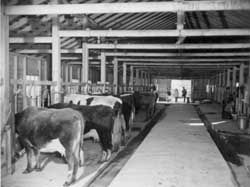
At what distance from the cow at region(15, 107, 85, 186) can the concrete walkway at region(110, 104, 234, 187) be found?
74cm

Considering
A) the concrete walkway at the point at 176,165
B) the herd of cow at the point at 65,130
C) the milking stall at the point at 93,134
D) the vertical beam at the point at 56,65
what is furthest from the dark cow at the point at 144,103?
the herd of cow at the point at 65,130

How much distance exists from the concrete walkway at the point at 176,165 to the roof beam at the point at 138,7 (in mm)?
2703

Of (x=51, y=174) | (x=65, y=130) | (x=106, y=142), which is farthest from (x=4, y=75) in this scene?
(x=106, y=142)

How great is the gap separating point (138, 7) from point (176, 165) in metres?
2.90

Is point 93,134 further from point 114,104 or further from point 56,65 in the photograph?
point 56,65

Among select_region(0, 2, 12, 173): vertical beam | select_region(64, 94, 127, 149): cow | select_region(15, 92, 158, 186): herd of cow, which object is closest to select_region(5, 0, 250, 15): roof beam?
select_region(0, 2, 12, 173): vertical beam

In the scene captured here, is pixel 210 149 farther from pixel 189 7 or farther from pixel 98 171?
pixel 189 7

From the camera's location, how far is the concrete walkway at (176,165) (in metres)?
4.61

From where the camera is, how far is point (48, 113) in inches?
186

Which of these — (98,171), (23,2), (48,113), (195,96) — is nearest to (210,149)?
(98,171)

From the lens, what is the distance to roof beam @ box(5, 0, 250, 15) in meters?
4.69

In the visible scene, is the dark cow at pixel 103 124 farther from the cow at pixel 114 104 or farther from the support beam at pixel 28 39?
the support beam at pixel 28 39

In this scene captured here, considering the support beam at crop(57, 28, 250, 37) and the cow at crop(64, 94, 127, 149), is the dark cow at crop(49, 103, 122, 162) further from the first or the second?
the support beam at crop(57, 28, 250, 37)

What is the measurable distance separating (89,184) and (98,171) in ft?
2.12
